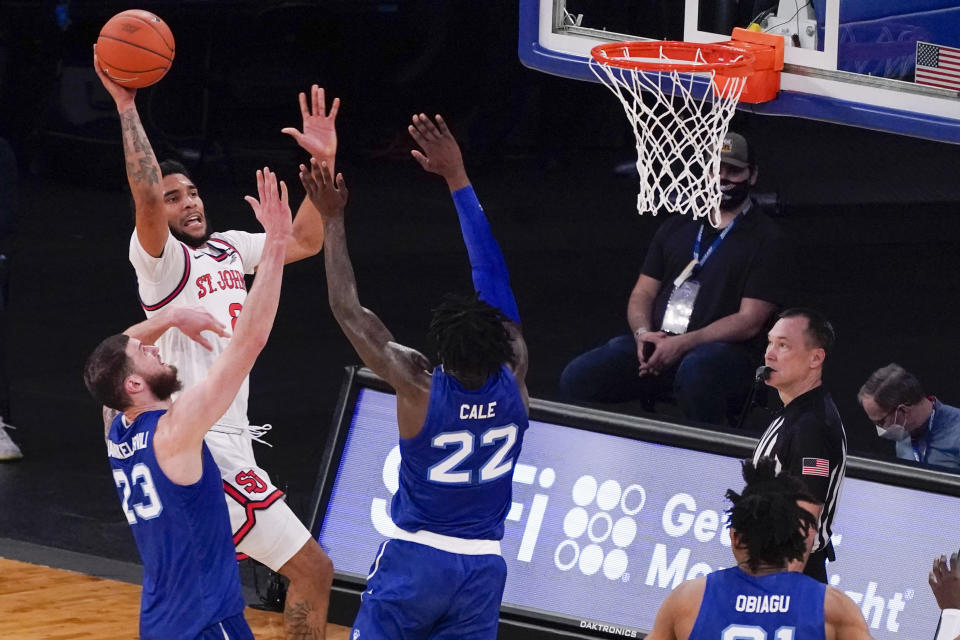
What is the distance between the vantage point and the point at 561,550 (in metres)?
6.00

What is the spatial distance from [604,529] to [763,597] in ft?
7.39

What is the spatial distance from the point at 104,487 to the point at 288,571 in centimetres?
318

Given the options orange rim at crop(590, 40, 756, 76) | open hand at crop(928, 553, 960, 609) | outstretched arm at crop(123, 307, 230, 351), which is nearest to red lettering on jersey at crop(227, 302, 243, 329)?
outstretched arm at crop(123, 307, 230, 351)

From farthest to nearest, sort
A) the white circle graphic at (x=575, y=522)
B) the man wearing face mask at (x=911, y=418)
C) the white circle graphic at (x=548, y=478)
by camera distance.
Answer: the man wearing face mask at (x=911, y=418) → the white circle graphic at (x=548, y=478) → the white circle graphic at (x=575, y=522)

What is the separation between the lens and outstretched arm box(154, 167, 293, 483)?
13.8 ft

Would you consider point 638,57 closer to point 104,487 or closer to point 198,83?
point 104,487

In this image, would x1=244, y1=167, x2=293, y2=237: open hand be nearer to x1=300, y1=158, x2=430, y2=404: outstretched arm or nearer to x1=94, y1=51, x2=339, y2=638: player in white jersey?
x1=300, y1=158, x2=430, y2=404: outstretched arm

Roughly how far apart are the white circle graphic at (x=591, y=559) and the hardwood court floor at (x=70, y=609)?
0.99m

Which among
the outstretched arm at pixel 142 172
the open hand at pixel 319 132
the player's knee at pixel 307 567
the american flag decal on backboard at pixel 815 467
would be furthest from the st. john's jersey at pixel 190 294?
the american flag decal on backboard at pixel 815 467

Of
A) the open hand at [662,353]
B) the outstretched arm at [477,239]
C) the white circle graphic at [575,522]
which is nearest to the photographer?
the outstretched arm at [477,239]

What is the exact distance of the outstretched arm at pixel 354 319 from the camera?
452 cm

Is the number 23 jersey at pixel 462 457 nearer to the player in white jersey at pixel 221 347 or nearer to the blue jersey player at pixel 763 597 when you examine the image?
the blue jersey player at pixel 763 597

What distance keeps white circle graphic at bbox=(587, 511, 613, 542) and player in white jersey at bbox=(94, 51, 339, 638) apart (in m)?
1.05

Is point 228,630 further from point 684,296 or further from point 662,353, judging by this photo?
point 684,296
